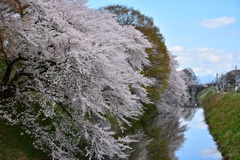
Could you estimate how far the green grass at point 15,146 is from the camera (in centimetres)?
1309

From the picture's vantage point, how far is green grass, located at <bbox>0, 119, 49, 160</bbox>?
13.1 m

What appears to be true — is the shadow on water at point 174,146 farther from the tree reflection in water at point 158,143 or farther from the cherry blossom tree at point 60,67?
the cherry blossom tree at point 60,67

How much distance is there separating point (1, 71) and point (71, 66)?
760 centimetres

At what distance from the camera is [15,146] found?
45.5 ft

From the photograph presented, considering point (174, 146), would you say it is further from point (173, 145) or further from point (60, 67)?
point (60, 67)

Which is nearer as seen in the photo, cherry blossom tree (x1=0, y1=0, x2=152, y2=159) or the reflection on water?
cherry blossom tree (x1=0, y1=0, x2=152, y2=159)

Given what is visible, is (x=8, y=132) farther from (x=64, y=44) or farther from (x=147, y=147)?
(x=147, y=147)

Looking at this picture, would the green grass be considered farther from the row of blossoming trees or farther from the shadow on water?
the shadow on water

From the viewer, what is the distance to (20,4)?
12.9 meters

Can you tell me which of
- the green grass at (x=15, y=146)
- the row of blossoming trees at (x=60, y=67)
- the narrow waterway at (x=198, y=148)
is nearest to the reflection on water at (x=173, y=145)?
the narrow waterway at (x=198, y=148)

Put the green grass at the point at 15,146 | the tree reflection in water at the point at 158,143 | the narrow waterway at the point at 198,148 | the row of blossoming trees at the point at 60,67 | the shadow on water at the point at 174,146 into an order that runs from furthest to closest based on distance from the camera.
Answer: the narrow waterway at the point at 198,148 < the shadow on water at the point at 174,146 < the tree reflection in water at the point at 158,143 < the green grass at the point at 15,146 < the row of blossoming trees at the point at 60,67

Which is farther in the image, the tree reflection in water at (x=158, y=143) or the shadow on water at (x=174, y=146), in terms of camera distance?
the shadow on water at (x=174, y=146)

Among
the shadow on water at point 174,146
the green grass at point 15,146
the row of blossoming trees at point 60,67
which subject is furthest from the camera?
the shadow on water at point 174,146

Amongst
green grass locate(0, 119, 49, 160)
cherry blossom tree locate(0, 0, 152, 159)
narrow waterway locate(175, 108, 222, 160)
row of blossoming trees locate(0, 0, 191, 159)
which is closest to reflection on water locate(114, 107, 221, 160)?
narrow waterway locate(175, 108, 222, 160)
